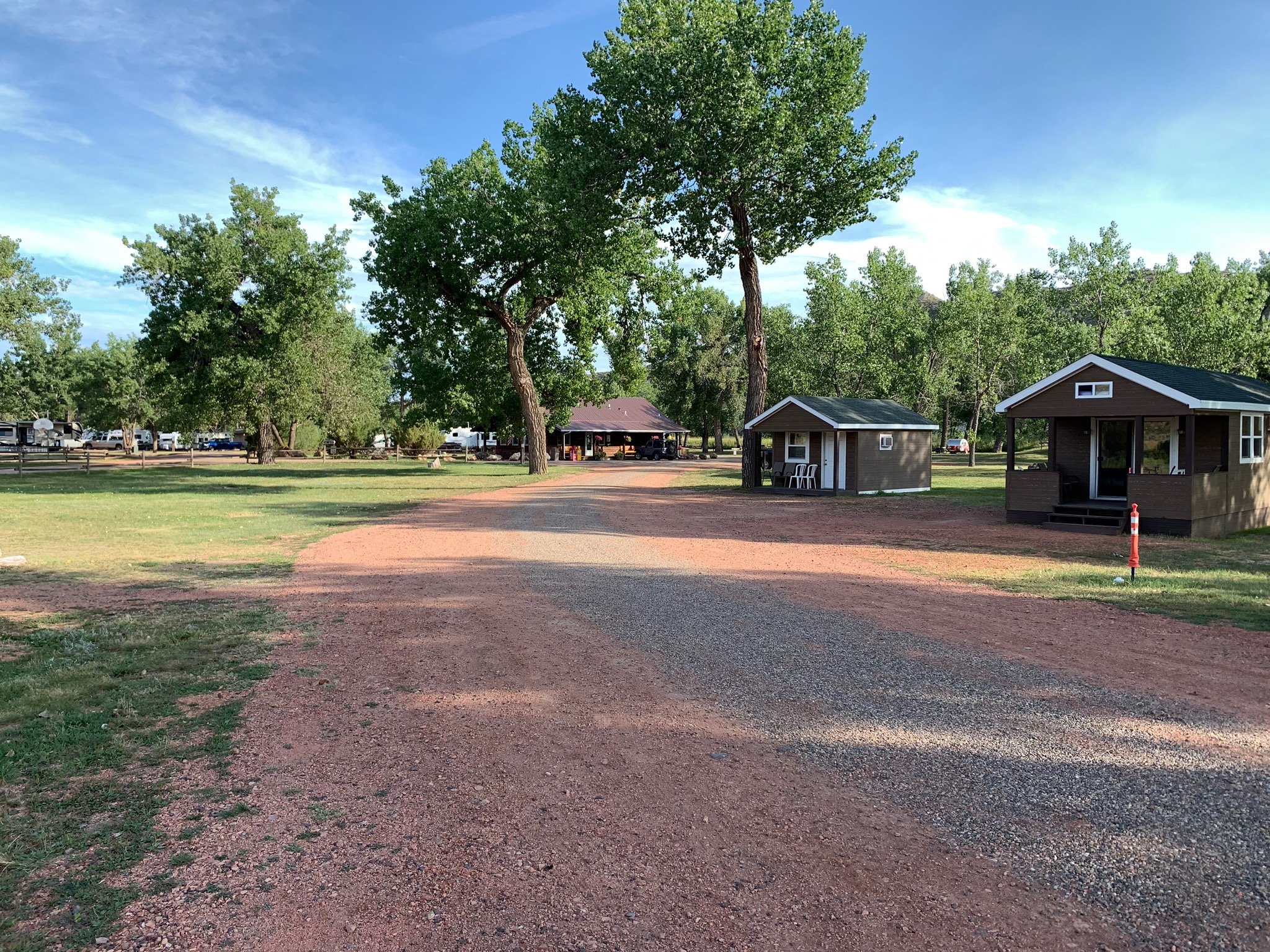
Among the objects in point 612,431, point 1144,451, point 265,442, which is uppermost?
point 612,431

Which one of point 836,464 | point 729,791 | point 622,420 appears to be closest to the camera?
point 729,791

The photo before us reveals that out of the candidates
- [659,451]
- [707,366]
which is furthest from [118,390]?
[707,366]

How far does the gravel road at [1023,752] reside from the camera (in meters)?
3.46

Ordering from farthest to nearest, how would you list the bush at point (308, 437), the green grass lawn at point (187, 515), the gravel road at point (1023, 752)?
1. the bush at point (308, 437)
2. the green grass lawn at point (187, 515)
3. the gravel road at point (1023, 752)

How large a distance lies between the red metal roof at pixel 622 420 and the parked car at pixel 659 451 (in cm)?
163

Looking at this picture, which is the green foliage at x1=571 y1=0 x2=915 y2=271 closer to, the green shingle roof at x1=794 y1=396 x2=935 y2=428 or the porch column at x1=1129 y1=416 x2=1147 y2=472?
the green shingle roof at x1=794 y1=396 x2=935 y2=428

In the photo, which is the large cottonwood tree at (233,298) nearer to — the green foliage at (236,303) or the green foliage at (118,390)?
the green foliage at (236,303)

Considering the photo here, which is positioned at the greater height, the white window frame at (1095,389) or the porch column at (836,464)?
the white window frame at (1095,389)

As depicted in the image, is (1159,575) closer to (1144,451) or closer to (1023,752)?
(1144,451)

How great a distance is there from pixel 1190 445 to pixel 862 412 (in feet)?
42.7

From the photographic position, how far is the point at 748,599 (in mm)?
9445

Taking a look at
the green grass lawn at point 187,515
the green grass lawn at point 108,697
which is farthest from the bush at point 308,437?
the green grass lawn at point 108,697

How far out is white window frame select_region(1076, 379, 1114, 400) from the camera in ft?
56.5

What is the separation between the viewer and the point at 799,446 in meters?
29.0
